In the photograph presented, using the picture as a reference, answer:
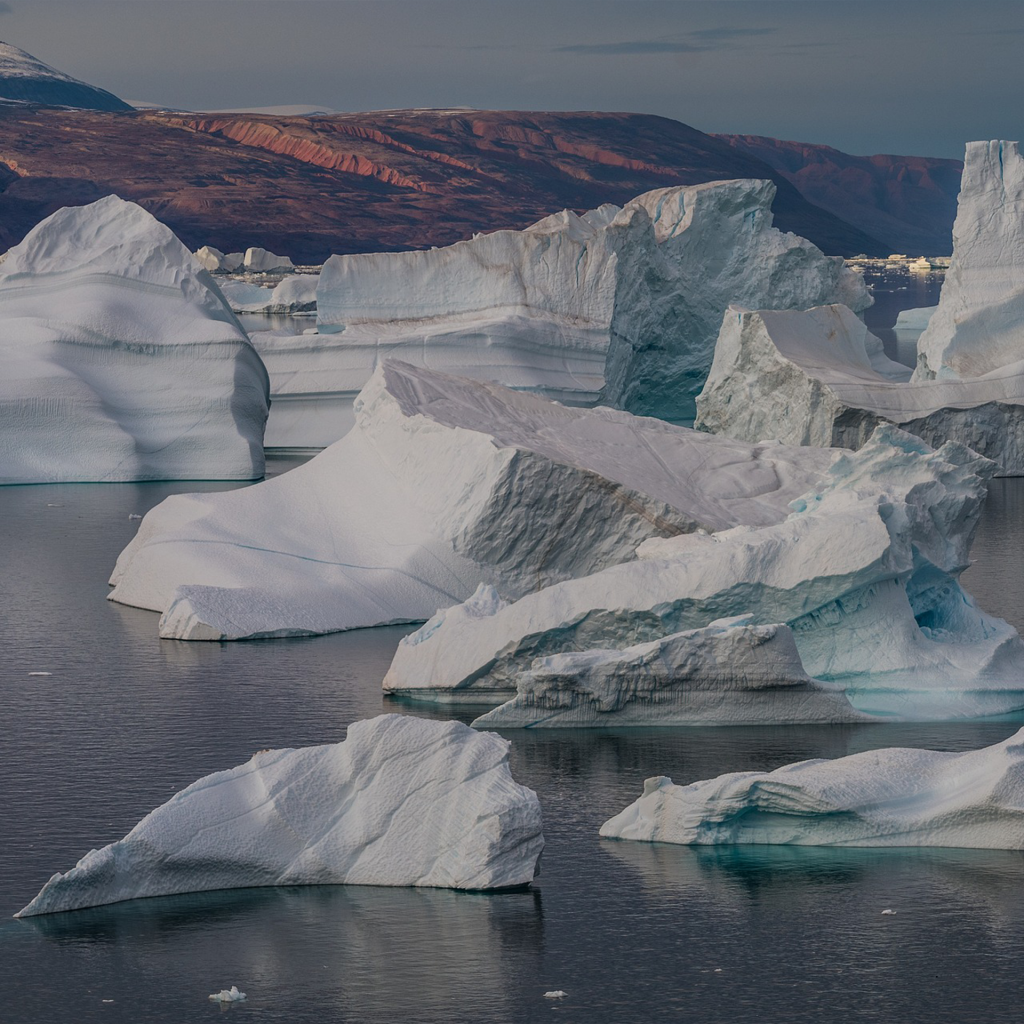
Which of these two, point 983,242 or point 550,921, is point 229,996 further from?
point 983,242

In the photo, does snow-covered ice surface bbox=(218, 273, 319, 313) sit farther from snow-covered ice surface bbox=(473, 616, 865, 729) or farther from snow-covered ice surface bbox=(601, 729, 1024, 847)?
snow-covered ice surface bbox=(601, 729, 1024, 847)

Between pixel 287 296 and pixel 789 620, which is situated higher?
pixel 789 620

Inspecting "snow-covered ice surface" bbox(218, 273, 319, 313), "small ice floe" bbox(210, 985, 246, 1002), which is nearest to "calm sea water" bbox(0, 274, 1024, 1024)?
"small ice floe" bbox(210, 985, 246, 1002)

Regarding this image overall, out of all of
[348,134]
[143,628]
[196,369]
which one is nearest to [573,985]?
[143,628]

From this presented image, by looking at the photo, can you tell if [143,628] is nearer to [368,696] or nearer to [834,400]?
[368,696]

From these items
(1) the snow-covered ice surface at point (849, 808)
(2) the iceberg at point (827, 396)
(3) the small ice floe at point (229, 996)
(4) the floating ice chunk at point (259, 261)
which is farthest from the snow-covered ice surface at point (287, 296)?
(3) the small ice floe at point (229, 996)

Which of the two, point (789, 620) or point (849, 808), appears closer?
point (849, 808)

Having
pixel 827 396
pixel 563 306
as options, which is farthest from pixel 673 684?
pixel 563 306
